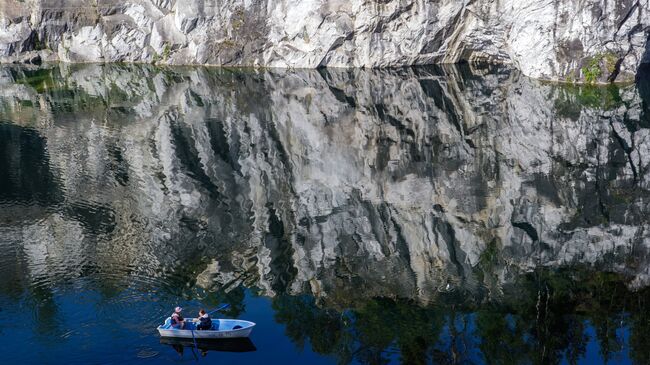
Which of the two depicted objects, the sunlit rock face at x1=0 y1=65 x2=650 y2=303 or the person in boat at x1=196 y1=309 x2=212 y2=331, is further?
the sunlit rock face at x1=0 y1=65 x2=650 y2=303

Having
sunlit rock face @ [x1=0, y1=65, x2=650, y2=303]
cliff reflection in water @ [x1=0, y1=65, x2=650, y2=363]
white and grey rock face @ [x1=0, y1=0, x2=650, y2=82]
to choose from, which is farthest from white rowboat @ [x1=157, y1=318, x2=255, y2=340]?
white and grey rock face @ [x1=0, y1=0, x2=650, y2=82]

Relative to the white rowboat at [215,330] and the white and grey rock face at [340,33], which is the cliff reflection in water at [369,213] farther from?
the white and grey rock face at [340,33]

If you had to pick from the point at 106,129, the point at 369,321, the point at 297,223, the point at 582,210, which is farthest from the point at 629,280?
the point at 106,129

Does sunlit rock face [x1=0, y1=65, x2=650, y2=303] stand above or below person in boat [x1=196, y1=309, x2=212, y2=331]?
above

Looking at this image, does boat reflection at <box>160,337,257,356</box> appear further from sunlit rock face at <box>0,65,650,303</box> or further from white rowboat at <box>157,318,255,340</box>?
sunlit rock face at <box>0,65,650,303</box>

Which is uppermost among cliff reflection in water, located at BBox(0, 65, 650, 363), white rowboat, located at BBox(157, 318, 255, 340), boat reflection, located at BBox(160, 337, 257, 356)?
cliff reflection in water, located at BBox(0, 65, 650, 363)

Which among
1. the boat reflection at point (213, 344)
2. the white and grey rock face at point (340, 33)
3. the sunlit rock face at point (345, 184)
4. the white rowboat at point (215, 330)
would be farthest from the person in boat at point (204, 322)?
the white and grey rock face at point (340, 33)

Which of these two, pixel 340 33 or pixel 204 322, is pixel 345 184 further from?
pixel 340 33
